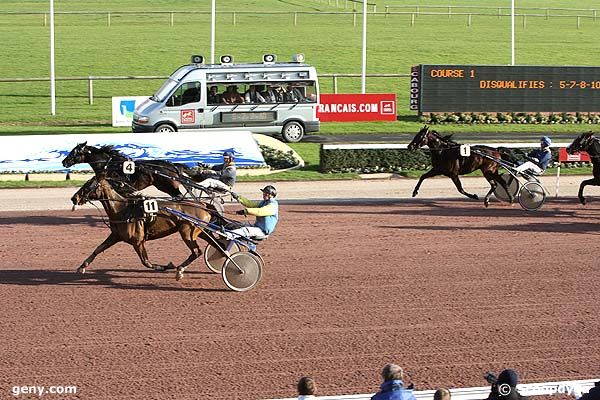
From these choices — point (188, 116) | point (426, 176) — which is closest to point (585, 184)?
point (426, 176)

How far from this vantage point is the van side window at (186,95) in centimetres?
2884

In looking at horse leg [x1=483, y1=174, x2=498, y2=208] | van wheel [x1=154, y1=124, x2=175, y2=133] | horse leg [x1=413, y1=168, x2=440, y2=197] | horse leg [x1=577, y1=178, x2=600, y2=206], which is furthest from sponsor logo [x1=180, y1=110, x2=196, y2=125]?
horse leg [x1=577, y1=178, x2=600, y2=206]

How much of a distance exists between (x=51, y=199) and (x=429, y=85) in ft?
55.1

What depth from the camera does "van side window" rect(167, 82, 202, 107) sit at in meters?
28.8

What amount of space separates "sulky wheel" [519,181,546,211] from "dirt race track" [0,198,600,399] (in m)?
1.24

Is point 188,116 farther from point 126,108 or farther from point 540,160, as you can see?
point 540,160

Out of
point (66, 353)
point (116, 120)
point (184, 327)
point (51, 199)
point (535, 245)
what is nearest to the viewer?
point (66, 353)

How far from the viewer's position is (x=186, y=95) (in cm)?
2888

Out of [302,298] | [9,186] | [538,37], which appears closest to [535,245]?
[302,298]

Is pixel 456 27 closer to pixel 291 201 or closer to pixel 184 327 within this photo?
pixel 291 201

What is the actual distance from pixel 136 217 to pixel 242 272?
1.59 m

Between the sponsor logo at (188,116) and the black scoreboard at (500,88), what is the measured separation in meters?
8.76

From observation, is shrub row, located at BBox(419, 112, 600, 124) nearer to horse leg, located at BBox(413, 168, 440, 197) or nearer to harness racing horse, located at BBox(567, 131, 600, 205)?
horse leg, located at BBox(413, 168, 440, 197)

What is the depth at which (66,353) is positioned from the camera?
36.3 ft
